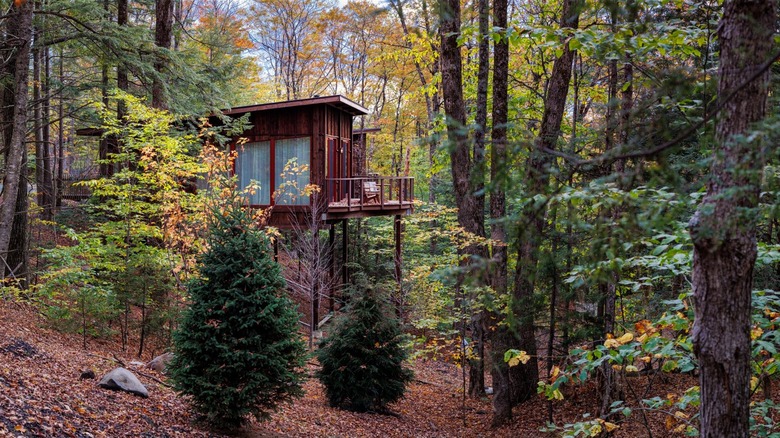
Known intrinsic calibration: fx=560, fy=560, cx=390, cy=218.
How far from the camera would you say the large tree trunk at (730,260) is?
2.45 metres

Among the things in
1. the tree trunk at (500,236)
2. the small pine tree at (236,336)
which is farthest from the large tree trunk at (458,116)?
the small pine tree at (236,336)

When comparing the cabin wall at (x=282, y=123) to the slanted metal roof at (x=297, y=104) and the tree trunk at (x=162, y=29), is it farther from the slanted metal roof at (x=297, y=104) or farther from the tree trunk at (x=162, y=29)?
the tree trunk at (x=162, y=29)

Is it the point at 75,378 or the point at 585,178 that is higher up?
the point at 585,178

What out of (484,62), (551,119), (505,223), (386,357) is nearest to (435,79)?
(484,62)

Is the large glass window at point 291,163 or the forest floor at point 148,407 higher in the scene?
the large glass window at point 291,163

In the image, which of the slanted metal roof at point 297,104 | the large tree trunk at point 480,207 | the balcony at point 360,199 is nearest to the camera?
the large tree trunk at point 480,207

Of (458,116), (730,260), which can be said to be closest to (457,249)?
(458,116)

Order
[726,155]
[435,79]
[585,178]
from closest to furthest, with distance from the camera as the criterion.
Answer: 1. [726,155]
2. [585,178]
3. [435,79]

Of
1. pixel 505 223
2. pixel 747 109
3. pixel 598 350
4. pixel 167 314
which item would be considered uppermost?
pixel 747 109

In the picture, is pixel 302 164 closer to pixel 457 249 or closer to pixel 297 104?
pixel 297 104

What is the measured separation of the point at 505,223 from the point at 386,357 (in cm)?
782

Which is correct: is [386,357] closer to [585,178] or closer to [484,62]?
[585,178]

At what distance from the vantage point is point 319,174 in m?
15.7

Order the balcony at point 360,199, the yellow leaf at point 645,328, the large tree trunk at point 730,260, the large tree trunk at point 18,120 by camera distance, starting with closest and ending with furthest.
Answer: the large tree trunk at point 730,260 → the yellow leaf at point 645,328 → the large tree trunk at point 18,120 → the balcony at point 360,199
